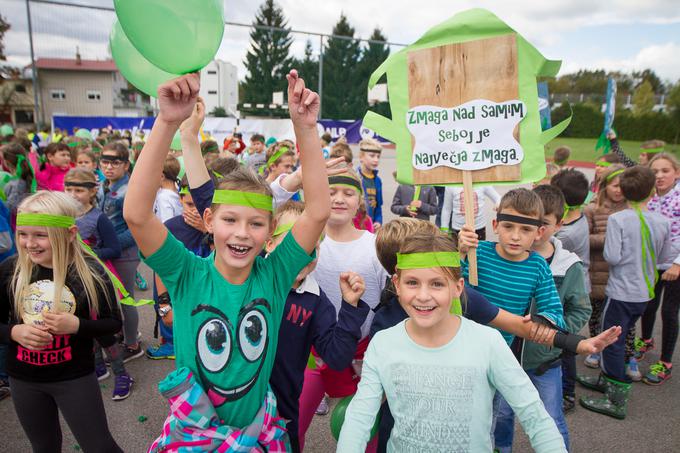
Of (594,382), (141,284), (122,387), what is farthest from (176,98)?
(141,284)

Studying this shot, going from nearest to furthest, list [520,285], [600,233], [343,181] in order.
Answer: [520,285], [343,181], [600,233]

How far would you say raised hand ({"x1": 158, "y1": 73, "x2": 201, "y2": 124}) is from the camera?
4.41 feet

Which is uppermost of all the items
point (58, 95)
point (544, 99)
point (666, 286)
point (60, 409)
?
point (58, 95)

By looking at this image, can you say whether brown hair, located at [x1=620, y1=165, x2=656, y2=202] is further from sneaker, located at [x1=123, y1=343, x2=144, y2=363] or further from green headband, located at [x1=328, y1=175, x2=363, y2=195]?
sneaker, located at [x1=123, y1=343, x2=144, y2=363]

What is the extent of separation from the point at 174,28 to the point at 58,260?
1.46m

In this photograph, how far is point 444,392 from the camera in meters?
1.54

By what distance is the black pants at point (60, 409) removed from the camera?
2.10m

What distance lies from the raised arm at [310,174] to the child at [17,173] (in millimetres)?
4773

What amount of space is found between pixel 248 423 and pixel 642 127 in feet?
147

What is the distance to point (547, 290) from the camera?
2320 millimetres

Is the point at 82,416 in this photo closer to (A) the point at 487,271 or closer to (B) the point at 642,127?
(A) the point at 487,271

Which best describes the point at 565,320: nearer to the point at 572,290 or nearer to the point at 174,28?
the point at 572,290

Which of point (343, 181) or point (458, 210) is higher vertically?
point (343, 181)

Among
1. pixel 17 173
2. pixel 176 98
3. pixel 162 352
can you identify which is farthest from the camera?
pixel 17 173
